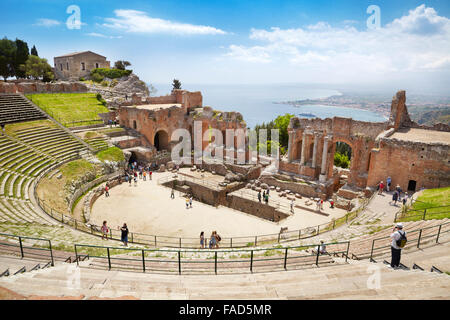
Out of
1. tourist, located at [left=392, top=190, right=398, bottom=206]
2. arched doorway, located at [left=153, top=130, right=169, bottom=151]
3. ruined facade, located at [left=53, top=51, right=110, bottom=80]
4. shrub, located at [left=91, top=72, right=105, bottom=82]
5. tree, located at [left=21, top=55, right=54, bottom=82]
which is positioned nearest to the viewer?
tourist, located at [left=392, top=190, right=398, bottom=206]

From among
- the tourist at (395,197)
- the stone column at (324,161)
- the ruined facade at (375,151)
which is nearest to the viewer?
the tourist at (395,197)

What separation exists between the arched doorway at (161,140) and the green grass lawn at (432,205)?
91.3ft

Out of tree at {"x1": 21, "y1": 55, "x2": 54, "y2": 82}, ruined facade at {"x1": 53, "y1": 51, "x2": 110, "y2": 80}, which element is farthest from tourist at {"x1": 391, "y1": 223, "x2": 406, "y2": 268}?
ruined facade at {"x1": 53, "y1": 51, "x2": 110, "y2": 80}

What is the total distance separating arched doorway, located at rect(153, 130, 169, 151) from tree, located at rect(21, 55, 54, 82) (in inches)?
1037

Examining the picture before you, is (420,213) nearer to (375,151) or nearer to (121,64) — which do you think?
(375,151)

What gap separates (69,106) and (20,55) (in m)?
21.7

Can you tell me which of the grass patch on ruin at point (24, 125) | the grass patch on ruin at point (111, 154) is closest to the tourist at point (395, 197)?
the grass patch on ruin at point (111, 154)

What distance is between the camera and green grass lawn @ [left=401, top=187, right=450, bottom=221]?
44.0 feet

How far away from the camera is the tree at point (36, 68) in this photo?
155ft

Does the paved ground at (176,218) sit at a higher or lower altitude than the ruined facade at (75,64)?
lower

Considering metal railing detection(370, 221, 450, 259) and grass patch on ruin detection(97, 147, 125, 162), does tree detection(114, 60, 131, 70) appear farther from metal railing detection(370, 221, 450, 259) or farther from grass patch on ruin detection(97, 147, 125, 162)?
metal railing detection(370, 221, 450, 259)

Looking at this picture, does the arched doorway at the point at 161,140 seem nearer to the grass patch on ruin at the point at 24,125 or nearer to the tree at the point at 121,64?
the grass patch on ruin at the point at 24,125

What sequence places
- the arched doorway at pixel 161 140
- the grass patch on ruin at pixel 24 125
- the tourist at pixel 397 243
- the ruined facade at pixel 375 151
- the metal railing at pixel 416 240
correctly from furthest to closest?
1. the arched doorway at pixel 161 140
2. the grass patch on ruin at pixel 24 125
3. the ruined facade at pixel 375 151
4. the metal railing at pixel 416 240
5. the tourist at pixel 397 243
